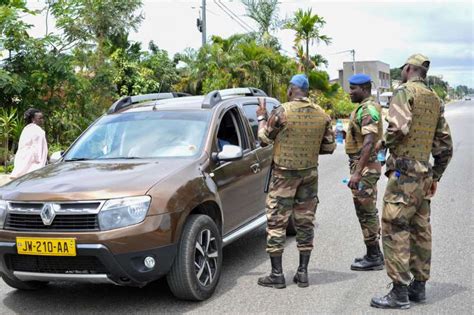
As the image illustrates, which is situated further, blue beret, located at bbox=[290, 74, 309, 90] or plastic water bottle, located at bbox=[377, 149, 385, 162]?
plastic water bottle, located at bbox=[377, 149, 385, 162]

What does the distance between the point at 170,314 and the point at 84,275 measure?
2.41ft

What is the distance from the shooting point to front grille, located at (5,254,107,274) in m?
4.38

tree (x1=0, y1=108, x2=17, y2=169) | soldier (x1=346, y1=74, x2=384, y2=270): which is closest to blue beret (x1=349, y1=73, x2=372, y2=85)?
soldier (x1=346, y1=74, x2=384, y2=270)

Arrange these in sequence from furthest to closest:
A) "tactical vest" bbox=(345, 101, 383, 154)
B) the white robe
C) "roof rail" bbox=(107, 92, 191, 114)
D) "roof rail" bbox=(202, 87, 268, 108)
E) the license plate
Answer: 1. the white robe
2. "roof rail" bbox=(107, 92, 191, 114)
3. "roof rail" bbox=(202, 87, 268, 108)
4. "tactical vest" bbox=(345, 101, 383, 154)
5. the license plate

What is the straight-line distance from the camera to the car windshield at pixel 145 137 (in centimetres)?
549

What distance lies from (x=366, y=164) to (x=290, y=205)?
2.66ft

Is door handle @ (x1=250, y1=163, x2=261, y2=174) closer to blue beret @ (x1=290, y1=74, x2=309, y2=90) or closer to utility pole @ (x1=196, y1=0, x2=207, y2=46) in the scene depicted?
blue beret @ (x1=290, y1=74, x2=309, y2=90)

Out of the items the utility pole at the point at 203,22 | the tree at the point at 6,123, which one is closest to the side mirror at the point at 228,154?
the tree at the point at 6,123

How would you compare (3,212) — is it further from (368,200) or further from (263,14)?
(263,14)

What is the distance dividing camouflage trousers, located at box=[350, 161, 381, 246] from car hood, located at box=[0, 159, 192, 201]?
178 cm

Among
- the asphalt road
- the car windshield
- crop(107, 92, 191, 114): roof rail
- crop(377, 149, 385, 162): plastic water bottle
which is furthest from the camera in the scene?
crop(107, 92, 191, 114): roof rail

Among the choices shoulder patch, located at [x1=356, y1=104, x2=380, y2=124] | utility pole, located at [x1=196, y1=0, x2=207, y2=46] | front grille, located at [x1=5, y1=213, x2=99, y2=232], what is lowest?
front grille, located at [x1=5, y1=213, x2=99, y2=232]

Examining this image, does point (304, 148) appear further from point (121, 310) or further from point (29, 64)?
point (29, 64)

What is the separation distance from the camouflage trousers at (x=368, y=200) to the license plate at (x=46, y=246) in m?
2.77
